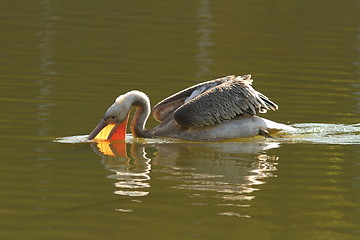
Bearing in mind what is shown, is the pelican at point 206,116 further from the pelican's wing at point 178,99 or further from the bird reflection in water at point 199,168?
the bird reflection in water at point 199,168

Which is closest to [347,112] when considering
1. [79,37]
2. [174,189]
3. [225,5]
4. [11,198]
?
[174,189]

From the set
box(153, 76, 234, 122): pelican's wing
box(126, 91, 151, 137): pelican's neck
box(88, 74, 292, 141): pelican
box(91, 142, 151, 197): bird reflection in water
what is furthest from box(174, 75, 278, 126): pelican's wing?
box(91, 142, 151, 197): bird reflection in water

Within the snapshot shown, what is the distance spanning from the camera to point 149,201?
7246 millimetres

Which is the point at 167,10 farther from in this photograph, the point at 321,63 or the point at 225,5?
the point at 321,63

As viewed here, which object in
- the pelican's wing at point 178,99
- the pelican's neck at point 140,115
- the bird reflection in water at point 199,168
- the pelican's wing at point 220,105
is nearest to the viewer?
the bird reflection in water at point 199,168

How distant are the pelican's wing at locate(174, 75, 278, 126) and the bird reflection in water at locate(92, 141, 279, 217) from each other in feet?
0.91

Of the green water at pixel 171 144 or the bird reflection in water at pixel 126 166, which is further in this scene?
the bird reflection in water at pixel 126 166

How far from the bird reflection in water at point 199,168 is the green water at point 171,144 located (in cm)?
2

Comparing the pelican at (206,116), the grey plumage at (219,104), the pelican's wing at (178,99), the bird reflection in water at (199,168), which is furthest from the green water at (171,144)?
the pelican's wing at (178,99)

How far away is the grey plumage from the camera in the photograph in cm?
1011

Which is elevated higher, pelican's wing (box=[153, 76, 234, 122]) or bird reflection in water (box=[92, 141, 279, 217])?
pelican's wing (box=[153, 76, 234, 122])

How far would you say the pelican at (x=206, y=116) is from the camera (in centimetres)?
1011

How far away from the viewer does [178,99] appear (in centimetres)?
1066

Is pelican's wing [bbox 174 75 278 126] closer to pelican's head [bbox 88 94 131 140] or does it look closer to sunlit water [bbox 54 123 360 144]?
sunlit water [bbox 54 123 360 144]
